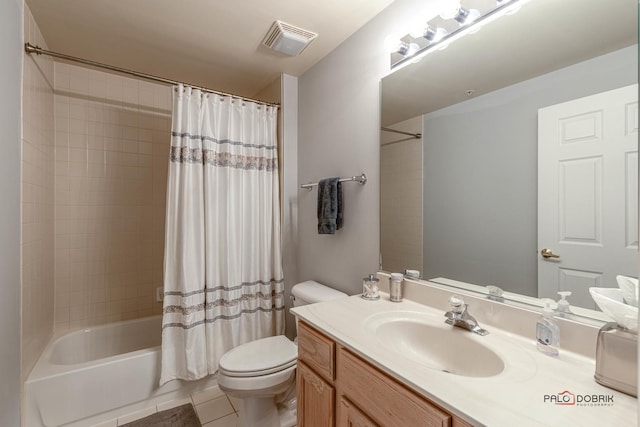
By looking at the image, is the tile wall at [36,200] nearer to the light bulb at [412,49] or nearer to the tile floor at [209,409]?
the tile floor at [209,409]

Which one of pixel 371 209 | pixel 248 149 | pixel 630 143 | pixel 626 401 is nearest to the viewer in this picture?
pixel 626 401

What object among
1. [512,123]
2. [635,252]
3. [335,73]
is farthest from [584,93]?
[335,73]

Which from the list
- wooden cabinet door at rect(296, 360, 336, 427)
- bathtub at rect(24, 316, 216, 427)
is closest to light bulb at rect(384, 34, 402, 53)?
wooden cabinet door at rect(296, 360, 336, 427)

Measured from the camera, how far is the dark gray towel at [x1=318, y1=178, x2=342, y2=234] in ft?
5.66

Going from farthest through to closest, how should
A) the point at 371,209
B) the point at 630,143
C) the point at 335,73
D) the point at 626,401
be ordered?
the point at 335,73, the point at 371,209, the point at 630,143, the point at 626,401

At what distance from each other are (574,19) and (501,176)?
533mm

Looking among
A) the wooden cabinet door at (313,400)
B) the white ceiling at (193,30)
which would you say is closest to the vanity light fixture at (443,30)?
the white ceiling at (193,30)

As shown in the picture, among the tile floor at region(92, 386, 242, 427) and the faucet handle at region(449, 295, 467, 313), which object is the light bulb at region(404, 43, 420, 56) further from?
the tile floor at region(92, 386, 242, 427)

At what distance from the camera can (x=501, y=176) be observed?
1.07 m

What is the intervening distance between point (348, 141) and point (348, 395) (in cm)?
133

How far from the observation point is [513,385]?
70cm

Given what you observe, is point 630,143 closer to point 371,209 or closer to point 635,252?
point 635,252

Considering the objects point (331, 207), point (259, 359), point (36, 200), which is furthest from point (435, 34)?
point (36, 200)

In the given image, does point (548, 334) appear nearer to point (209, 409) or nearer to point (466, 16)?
point (466, 16)
